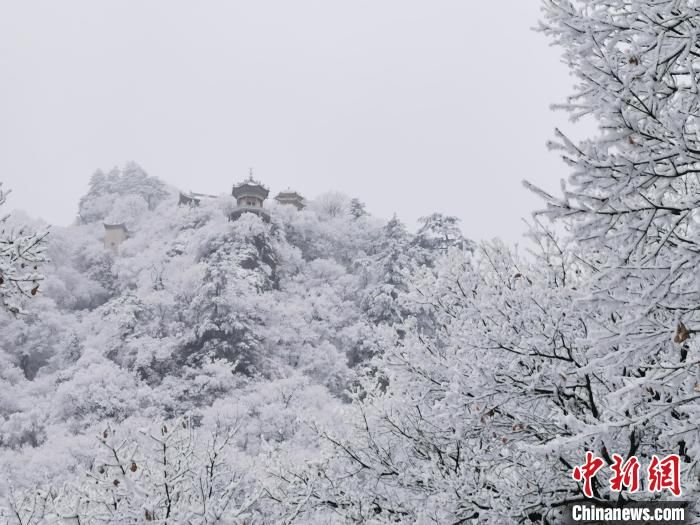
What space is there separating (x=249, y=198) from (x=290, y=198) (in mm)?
8285

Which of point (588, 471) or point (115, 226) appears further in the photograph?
point (115, 226)

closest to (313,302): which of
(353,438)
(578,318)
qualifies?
(353,438)

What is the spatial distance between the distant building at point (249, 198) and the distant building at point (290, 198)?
7127 mm

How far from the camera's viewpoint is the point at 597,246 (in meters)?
3.01

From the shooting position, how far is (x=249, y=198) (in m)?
45.6

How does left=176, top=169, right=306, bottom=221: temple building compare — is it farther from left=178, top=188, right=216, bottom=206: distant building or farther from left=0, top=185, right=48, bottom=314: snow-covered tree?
left=0, top=185, right=48, bottom=314: snow-covered tree

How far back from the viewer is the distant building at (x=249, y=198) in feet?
145

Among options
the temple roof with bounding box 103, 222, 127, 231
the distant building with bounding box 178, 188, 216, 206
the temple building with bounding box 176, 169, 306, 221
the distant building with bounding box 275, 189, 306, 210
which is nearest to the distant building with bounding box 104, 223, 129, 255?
the temple roof with bounding box 103, 222, 127, 231

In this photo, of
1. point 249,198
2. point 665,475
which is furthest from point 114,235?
point 665,475

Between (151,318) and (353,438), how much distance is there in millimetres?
27932

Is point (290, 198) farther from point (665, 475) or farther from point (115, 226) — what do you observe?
point (665, 475)

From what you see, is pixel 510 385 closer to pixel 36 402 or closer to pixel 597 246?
pixel 597 246

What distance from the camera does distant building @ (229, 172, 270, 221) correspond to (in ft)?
145

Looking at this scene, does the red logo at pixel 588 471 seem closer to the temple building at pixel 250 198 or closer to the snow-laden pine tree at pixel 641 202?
the snow-laden pine tree at pixel 641 202
